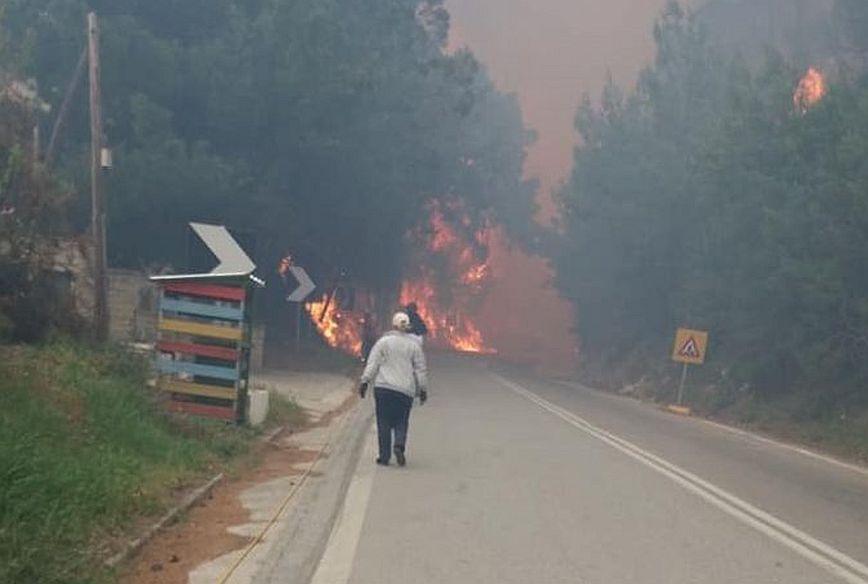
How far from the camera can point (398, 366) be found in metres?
13.5

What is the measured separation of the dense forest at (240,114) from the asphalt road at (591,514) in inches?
524

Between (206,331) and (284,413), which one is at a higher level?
(206,331)

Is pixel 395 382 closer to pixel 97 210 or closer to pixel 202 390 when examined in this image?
pixel 202 390

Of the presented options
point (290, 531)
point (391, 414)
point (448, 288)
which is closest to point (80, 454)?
point (290, 531)

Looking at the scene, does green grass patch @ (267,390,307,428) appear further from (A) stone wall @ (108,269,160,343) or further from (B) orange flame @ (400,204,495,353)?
(B) orange flame @ (400,204,495,353)

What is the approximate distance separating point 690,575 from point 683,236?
37.4 m

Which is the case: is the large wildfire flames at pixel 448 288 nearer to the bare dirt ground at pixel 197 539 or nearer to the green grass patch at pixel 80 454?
the green grass patch at pixel 80 454

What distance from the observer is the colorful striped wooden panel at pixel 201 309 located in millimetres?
14797

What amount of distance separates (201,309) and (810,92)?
2487cm

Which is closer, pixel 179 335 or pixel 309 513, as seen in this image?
pixel 309 513

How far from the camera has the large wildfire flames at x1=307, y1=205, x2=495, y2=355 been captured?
212 ft

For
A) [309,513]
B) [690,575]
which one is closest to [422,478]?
[309,513]

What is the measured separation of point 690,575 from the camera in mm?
8062

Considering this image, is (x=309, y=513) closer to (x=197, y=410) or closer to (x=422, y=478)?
(x=422, y=478)
